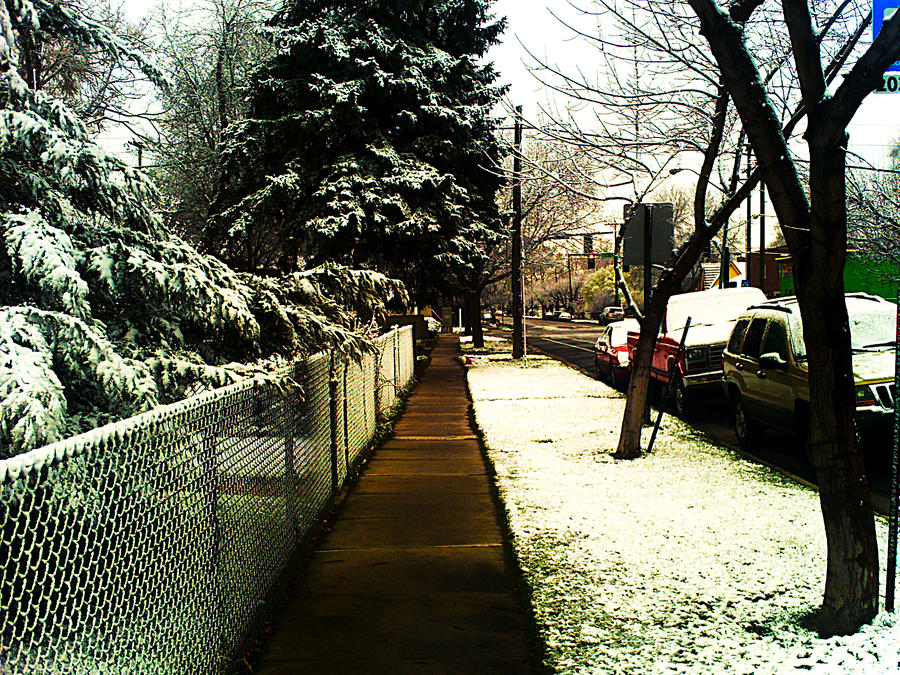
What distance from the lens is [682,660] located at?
4.23 m

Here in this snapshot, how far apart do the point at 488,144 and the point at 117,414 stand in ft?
63.4

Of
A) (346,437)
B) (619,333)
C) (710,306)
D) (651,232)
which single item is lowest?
(346,437)

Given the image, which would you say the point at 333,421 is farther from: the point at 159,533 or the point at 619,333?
the point at 619,333

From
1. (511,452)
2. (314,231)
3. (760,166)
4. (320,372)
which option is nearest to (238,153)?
(314,231)

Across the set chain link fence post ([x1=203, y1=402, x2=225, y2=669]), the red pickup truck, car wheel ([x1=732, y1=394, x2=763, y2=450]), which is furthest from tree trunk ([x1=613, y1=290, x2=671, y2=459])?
chain link fence post ([x1=203, y1=402, x2=225, y2=669])

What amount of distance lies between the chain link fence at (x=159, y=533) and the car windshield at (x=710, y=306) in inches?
475

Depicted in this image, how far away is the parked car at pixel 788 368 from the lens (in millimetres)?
8570

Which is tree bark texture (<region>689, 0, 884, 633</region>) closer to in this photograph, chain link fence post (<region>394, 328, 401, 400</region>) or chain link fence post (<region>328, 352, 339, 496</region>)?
chain link fence post (<region>328, 352, 339, 496</region>)

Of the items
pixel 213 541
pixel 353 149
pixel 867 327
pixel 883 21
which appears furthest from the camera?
pixel 353 149

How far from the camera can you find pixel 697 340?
1412cm

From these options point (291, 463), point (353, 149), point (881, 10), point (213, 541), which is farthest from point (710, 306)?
point (213, 541)

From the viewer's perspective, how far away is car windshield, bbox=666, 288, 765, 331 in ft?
55.4

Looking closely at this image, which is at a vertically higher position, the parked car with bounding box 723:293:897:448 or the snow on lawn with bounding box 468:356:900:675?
the parked car with bounding box 723:293:897:448

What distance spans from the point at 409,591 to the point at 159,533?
2.55 metres
